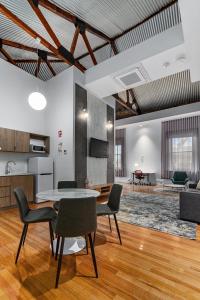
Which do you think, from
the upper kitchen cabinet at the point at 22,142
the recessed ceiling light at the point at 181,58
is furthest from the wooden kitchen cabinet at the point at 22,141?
the recessed ceiling light at the point at 181,58

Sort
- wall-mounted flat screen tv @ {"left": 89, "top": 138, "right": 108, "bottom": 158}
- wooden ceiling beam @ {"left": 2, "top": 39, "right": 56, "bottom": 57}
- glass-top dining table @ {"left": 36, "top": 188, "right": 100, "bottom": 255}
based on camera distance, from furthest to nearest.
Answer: wall-mounted flat screen tv @ {"left": 89, "top": 138, "right": 108, "bottom": 158} → wooden ceiling beam @ {"left": 2, "top": 39, "right": 56, "bottom": 57} → glass-top dining table @ {"left": 36, "top": 188, "right": 100, "bottom": 255}

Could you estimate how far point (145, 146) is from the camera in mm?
9289

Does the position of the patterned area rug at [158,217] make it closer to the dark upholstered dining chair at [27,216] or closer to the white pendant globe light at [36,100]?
the dark upholstered dining chair at [27,216]

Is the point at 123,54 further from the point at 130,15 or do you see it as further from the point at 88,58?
the point at 88,58

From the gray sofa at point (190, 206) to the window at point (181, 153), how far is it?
4.98 m

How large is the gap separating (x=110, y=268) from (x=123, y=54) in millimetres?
4313

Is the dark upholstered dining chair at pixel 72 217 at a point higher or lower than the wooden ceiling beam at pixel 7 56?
lower

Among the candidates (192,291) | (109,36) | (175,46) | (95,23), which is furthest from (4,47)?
(192,291)

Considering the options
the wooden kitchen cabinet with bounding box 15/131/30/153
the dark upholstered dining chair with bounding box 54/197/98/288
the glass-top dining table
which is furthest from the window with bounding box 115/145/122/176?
the dark upholstered dining chair with bounding box 54/197/98/288

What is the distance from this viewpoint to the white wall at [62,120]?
4746mm

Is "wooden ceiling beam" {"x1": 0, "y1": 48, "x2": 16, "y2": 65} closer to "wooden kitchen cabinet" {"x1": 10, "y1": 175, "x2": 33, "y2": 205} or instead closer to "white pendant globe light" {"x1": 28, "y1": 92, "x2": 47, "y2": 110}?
"white pendant globe light" {"x1": 28, "y1": 92, "x2": 47, "y2": 110}

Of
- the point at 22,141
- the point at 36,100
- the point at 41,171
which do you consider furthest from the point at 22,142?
the point at 36,100

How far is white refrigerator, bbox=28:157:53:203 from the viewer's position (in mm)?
4723

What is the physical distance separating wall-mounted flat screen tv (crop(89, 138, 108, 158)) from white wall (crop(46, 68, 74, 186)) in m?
0.85
